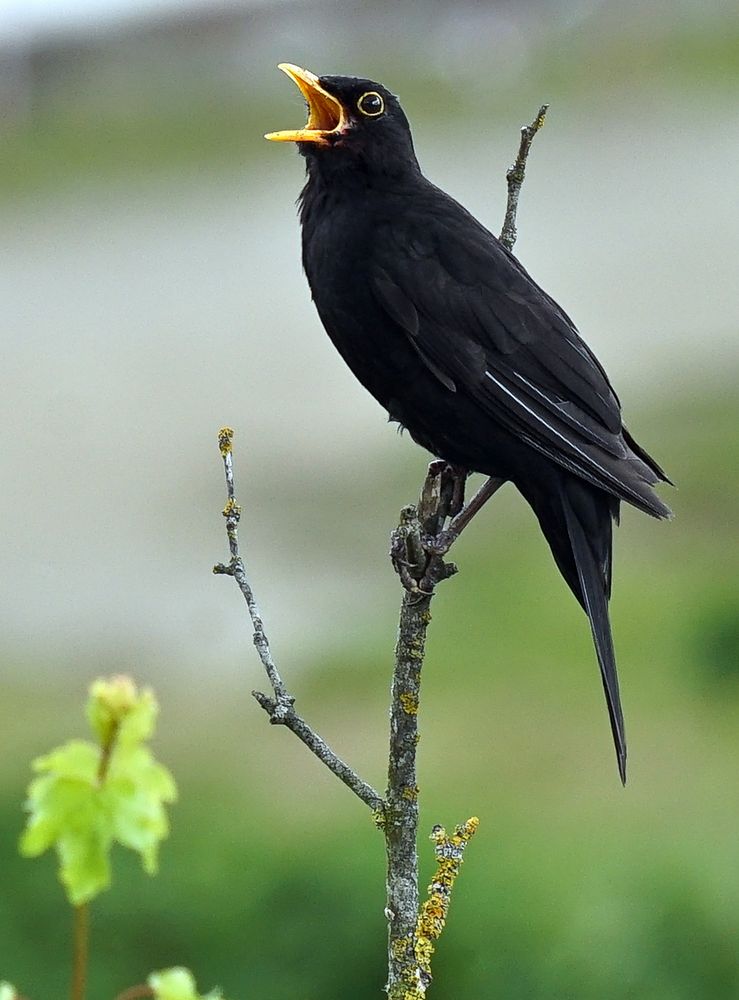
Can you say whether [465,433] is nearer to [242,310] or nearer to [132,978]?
[132,978]

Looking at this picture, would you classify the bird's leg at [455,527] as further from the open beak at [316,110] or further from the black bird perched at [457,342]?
the open beak at [316,110]

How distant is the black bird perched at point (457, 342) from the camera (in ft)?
11.7

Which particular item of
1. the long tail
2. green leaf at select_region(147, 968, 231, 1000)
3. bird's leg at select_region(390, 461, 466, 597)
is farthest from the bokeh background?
green leaf at select_region(147, 968, 231, 1000)

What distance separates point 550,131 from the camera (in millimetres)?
17875

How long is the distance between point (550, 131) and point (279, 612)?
10.8 meters

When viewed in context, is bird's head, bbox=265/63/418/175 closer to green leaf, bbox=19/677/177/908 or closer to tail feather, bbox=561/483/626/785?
tail feather, bbox=561/483/626/785

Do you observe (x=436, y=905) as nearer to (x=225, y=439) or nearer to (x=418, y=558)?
(x=225, y=439)

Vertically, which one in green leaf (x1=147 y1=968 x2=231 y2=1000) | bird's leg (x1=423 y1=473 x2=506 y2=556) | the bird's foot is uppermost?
bird's leg (x1=423 y1=473 x2=506 y2=556)

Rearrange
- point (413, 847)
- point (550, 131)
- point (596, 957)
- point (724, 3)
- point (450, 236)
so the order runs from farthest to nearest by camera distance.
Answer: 1. point (724, 3)
2. point (550, 131)
3. point (596, 957)
4. point (450, 236)
5. point (413, 847)

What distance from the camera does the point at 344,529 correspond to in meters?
9.34

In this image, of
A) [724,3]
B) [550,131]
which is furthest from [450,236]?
[724,3]

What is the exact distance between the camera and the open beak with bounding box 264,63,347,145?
370cm

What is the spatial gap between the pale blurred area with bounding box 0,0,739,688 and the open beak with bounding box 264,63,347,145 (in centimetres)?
413

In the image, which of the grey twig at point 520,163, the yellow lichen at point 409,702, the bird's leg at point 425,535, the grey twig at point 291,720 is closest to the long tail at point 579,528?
the bird's leg at point 425,535
